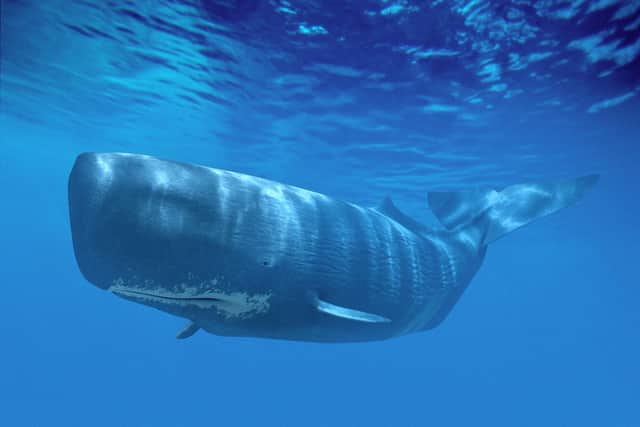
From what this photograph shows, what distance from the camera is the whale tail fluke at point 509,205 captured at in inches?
275

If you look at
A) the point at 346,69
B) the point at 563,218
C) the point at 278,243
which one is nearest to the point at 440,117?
the point at 346,69

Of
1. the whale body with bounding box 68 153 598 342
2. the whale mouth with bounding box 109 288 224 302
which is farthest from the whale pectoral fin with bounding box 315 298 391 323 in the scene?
the whale mouth with bounding box 109 288 224 302

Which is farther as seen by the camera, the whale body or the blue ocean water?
the blue ocean water

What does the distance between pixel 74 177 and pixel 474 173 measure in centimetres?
1927

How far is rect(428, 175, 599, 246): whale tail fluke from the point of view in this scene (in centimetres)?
698

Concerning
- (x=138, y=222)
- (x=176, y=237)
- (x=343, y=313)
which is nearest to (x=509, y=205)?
(x=343, y=313)

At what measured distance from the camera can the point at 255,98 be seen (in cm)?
1459

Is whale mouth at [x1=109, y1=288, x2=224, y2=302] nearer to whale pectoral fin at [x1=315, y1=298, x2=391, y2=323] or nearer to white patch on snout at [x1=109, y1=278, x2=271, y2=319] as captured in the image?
white patch on snout at [x1=109, y1=278, x2=271, y2=319]

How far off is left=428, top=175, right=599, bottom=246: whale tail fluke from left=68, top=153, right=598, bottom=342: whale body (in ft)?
6.54

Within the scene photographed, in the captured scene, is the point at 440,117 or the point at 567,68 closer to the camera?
the point at 567,68

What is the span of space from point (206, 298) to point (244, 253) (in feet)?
1.34

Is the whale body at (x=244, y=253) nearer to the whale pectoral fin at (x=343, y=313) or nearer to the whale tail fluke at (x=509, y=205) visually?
the whale pectoral fin at (x=343, y=313)

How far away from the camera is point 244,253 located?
10.4 feet

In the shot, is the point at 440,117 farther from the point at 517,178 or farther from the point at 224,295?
the point at 224,295
